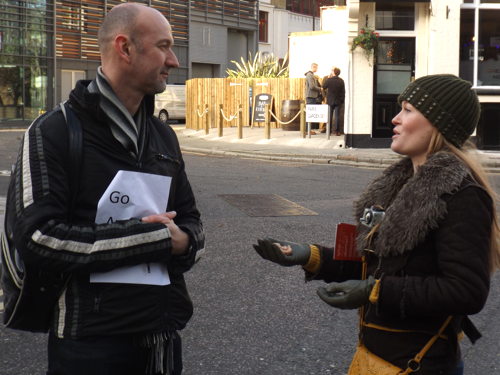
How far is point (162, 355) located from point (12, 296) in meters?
0.52

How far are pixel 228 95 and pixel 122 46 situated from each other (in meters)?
28.3

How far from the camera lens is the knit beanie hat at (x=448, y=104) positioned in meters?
2.63

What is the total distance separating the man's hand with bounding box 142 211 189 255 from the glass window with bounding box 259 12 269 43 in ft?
176

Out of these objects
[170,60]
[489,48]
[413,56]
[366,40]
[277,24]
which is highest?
[277,24]

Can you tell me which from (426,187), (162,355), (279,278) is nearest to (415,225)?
(426,187)

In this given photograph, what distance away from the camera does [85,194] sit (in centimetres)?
245

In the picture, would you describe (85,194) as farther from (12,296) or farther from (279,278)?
(279,278)

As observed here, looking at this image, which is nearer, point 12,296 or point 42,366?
point 12,296

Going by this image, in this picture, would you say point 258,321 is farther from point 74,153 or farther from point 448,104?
point 74,153

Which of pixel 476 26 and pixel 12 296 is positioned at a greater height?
pixel 476 26

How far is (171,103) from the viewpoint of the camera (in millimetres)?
35656

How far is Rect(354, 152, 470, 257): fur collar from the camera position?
245cm

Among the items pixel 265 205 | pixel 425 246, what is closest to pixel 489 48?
pixel 265 205

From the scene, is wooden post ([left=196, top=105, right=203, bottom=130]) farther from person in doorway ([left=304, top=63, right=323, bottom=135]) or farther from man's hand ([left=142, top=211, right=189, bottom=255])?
man's hand ([left=142, top=211, right=189, bottom=255])
